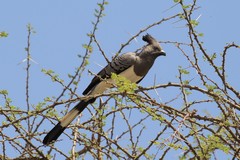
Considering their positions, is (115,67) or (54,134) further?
(115,67)

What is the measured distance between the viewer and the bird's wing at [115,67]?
4.73 m

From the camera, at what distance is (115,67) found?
4.75 meters

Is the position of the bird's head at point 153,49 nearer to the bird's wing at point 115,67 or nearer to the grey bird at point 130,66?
the grey bird at point 130,66

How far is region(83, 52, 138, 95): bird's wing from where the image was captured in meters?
4.73

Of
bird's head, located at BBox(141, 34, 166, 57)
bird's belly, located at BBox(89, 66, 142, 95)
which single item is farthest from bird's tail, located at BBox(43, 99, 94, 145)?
bird's head, located at BBox(141, 34, 166, 57)

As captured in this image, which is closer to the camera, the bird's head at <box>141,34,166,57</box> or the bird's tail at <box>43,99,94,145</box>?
the bird's tail at <box>43,99,94,145</box>

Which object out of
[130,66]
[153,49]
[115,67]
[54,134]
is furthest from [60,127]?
[153,49]

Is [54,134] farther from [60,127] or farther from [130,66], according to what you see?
[130,66]

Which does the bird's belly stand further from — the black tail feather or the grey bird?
the black tail feather

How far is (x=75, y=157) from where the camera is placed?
388 cm

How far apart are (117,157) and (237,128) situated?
0.91 metres

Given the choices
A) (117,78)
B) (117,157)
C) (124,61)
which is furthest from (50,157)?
(124,61)

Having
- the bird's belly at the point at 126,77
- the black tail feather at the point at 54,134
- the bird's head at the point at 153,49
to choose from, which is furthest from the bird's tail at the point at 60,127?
the bird's head at the point at 153,49

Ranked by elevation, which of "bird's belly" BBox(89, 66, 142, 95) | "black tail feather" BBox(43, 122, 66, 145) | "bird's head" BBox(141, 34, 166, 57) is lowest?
"black tail feather" BBox(43, 122, 66, 145)
